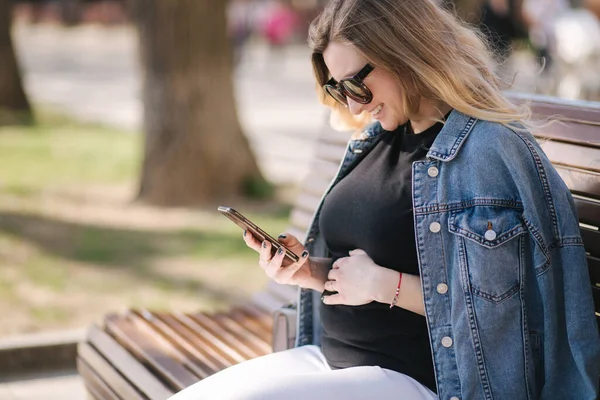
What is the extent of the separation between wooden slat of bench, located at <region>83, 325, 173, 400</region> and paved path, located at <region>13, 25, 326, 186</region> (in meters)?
5.21

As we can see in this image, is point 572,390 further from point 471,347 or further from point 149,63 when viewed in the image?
point 149,63

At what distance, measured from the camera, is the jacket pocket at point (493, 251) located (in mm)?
2184

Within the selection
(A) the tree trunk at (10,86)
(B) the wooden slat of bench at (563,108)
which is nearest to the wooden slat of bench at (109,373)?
(B) the wooden slat of bench at (563,108)

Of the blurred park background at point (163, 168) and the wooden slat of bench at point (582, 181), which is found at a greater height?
the wooden slat of bench at point (582, 181)

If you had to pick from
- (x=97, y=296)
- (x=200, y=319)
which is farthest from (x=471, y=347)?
(x=97, y=296)

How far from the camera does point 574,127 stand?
2.68m

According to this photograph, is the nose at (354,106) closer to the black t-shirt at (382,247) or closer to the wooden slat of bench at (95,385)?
Answer: the black t-shirt at (382,247)

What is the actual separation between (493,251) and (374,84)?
511 mm

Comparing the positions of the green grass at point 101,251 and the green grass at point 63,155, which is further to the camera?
the green grass at point 63,155

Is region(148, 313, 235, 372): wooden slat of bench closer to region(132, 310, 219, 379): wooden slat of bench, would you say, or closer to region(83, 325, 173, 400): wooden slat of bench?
region(132, 310, 219, 379): wooden slat of bench

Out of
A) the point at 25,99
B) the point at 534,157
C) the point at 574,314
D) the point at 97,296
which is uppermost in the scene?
the point at 534,157

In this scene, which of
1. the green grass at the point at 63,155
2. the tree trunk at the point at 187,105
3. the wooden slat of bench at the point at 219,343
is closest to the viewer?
the wooden slat of bench at the point at 219,343

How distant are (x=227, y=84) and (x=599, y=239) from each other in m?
5.98

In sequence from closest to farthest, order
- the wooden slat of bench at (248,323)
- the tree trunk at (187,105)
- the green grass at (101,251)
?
1. the wooden slat of bench at (248,323)
2. the green grass at (101,251)
3. the tree trunk at (187,105)
